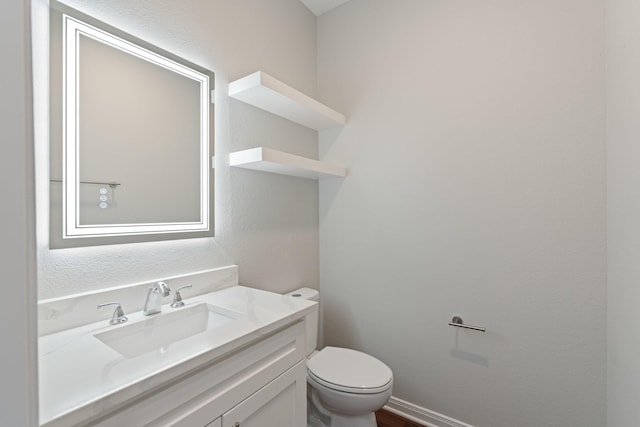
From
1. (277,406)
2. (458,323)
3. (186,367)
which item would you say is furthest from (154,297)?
(458,323)

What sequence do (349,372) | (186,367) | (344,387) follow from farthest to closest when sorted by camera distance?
(349,372), (344,387), (186,367)

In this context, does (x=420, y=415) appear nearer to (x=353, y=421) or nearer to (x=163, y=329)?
(x=353, y=421)

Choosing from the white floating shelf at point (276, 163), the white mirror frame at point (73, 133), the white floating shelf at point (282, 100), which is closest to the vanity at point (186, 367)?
the white mirror frame at point (73, 133)

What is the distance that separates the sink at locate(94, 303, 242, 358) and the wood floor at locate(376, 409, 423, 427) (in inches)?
50.4

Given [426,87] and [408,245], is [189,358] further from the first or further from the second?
[426,87]

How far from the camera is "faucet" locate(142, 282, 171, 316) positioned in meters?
1.07

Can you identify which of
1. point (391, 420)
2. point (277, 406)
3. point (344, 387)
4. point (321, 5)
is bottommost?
point (391, 420)

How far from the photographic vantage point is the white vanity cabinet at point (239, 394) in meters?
0.67

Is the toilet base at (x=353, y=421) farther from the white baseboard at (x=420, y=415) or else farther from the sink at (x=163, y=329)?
the sink at (x=163, y=329)

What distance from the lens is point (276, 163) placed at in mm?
1460

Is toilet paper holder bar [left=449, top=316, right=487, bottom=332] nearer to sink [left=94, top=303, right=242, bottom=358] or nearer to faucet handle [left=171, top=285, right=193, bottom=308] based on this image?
sink [left=94, top=303, right=242, bottom=358]

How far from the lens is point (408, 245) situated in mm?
1767

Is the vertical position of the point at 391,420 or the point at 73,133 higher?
the point at 73,133

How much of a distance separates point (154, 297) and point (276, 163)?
2.65ft
